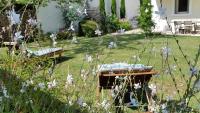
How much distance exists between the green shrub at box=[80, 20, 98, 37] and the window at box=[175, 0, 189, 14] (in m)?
4.91

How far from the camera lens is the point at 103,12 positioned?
78.4 feet

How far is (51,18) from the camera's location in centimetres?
2212

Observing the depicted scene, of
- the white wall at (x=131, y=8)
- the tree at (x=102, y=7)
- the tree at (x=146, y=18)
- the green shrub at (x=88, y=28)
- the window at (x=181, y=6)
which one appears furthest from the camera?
the white wall at (x=131, y=8)

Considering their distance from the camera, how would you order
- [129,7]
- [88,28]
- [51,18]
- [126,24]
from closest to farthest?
[88,28], [51,18], [126,24], [129,7]

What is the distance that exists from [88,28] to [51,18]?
6.72 feet

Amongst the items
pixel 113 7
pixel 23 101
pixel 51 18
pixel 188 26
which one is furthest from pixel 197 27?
pixel 23 101

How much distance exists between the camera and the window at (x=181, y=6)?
78.9ft

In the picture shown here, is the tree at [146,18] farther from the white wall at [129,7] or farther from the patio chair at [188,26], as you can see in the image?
the white wall at [129,7]

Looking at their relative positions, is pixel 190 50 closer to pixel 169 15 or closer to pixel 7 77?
pixel 169 15

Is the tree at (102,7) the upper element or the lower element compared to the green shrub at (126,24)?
upper

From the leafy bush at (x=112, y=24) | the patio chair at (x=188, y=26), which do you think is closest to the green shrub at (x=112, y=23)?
the leafy bush at (x=112, y=24)

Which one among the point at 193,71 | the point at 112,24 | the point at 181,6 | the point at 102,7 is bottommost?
the point at 112,24

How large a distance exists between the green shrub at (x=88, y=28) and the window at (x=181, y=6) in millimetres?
4910

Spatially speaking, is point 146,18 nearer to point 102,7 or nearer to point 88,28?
point 88,28
